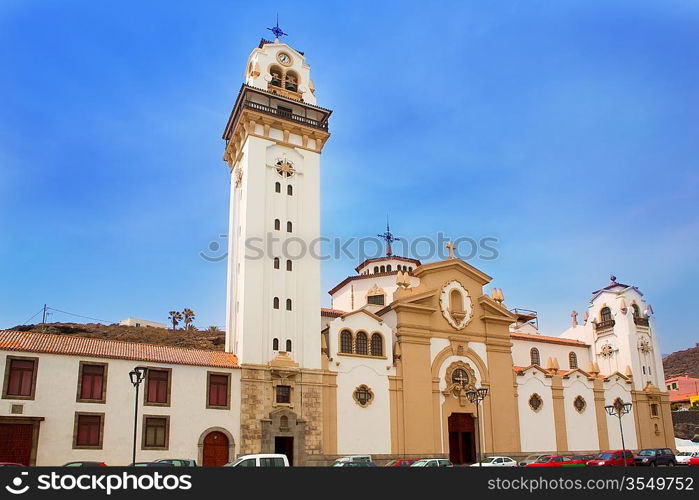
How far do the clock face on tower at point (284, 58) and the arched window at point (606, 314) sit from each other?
39000 mm

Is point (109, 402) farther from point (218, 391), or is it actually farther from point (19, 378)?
point (218, 391)

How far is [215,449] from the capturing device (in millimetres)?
35500

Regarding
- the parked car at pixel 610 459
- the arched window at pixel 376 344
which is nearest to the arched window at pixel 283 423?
the arched window at pixel 376 344

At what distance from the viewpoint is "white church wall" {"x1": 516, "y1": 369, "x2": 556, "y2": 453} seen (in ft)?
157

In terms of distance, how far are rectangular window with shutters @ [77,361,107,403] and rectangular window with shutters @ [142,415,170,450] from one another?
2821mm

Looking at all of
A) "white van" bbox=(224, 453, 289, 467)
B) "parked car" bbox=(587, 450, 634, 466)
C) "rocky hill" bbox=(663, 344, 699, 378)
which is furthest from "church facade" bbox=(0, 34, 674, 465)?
"rocky hill" bbox=(663, 344, 699, 378)

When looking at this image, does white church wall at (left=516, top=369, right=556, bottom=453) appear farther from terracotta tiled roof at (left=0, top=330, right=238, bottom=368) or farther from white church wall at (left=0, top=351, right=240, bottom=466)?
terracotta tiled roof at (left=0, top=330, right=238, bottom=368)

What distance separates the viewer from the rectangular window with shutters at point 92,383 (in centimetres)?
3247

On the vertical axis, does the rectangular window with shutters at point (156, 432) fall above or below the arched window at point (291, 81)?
below

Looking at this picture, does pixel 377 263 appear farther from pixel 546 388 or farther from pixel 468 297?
pixel 546 388

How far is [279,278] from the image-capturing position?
135 feet

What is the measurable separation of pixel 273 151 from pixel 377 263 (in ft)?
65.3

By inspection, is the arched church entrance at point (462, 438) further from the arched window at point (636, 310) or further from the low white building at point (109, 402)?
the arched window at point (636, 310)

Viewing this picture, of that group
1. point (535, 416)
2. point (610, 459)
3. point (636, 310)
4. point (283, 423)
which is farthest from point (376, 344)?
point (636, 310)
